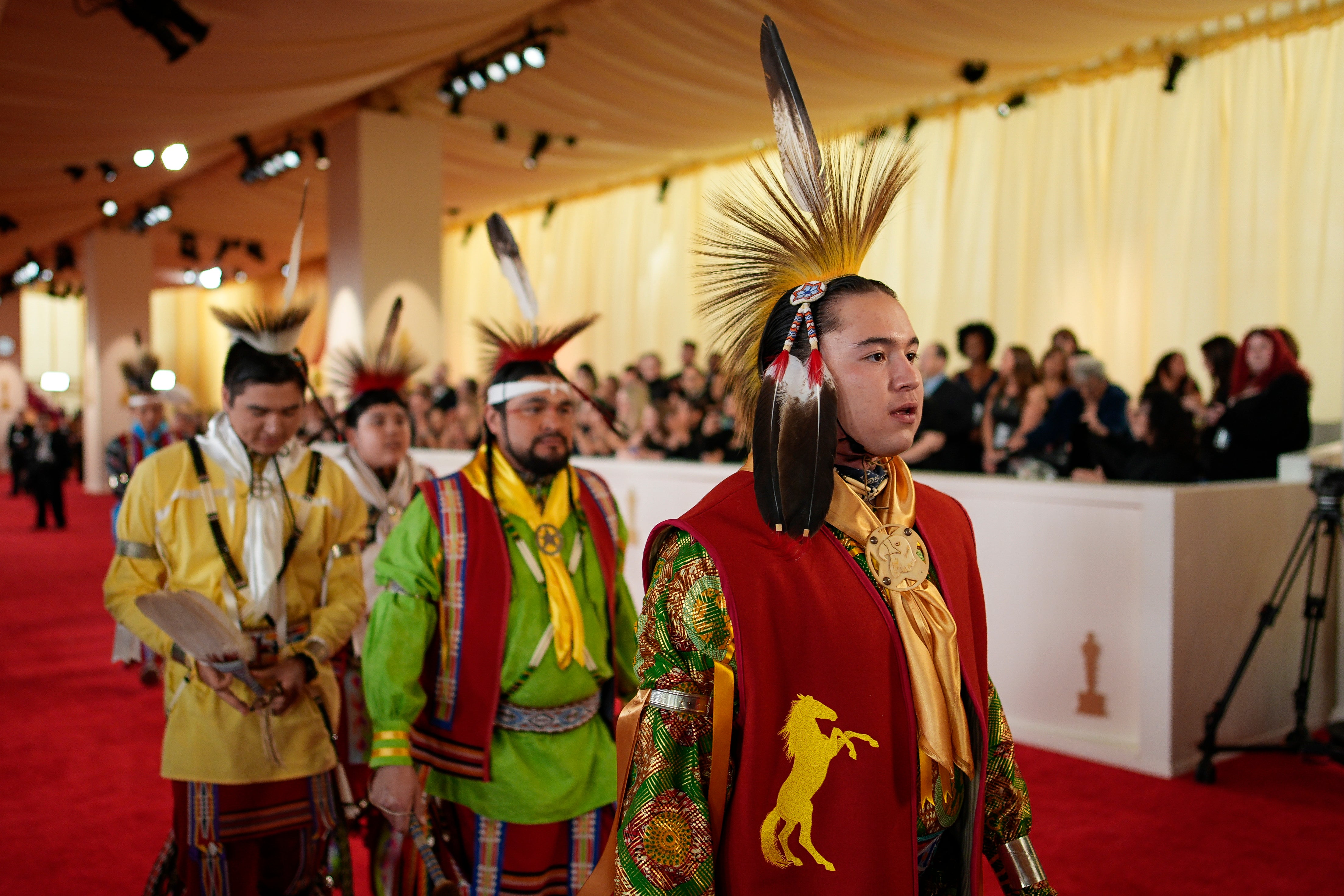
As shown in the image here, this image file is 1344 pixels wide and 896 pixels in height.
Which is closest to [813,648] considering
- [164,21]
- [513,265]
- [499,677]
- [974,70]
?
[499,677]

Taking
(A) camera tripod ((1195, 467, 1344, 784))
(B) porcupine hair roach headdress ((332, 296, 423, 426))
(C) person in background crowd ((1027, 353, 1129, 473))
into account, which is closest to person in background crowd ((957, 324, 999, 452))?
(C) person in background crowd ((1027, 353, 1129, 473))

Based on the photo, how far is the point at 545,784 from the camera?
2158 millimetres

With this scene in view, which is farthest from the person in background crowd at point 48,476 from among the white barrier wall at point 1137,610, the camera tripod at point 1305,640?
the camera tripod at point 1305,640

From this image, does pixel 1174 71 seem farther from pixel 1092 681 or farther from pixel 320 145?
pixel 320 145

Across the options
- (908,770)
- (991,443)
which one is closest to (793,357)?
(908,770)

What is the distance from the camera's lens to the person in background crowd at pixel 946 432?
5.51m

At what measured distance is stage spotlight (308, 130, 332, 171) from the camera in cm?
943

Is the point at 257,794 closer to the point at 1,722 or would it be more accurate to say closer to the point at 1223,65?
the point at 1,722

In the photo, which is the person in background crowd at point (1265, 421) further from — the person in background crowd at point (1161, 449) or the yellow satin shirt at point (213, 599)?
the yellow satin shirt at point (213, 599)

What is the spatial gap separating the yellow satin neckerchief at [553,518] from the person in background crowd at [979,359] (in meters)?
3.98

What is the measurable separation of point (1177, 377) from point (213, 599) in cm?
551

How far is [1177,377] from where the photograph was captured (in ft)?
19.8

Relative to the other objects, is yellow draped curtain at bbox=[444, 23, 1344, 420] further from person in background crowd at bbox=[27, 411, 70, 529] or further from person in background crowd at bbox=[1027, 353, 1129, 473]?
person in background crowd at bbox=[27, 411, 70, 529]

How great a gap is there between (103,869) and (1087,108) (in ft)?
27.5
